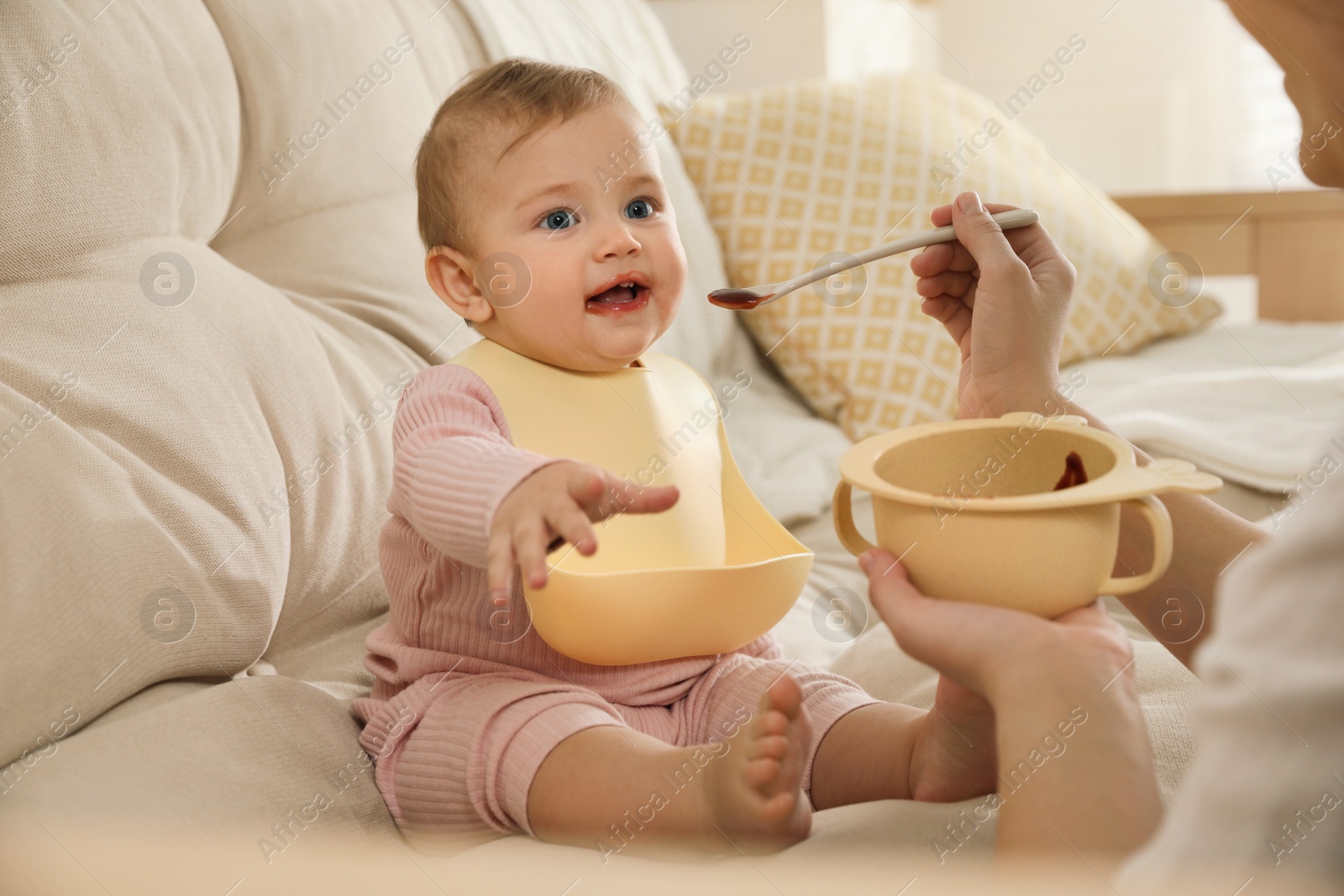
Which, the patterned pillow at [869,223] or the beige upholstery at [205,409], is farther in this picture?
the patterned pillow at [869,223]

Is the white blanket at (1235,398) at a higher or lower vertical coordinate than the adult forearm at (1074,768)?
lower

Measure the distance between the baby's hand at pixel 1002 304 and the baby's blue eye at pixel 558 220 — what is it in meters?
0.24

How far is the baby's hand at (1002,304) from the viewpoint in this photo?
0.74 metres

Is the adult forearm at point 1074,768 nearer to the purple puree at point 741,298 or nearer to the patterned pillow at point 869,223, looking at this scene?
the purple puree at point 741,298

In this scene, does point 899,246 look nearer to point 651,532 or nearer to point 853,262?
point 853,262

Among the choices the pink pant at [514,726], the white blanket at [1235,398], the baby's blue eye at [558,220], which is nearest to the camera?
the pink pant at [514,726]

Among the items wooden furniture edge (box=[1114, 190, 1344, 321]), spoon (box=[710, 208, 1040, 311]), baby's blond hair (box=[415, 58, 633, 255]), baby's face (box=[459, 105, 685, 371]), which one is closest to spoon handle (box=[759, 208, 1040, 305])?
spoon (box=[710, 208, 1040, 311])

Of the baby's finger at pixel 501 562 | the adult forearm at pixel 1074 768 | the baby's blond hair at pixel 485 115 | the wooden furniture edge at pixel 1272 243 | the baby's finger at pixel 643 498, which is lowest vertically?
the wooden furniture edge at pixel 1272 243

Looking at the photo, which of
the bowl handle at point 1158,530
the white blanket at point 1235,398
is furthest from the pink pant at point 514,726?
the white blanket at point 1235,398

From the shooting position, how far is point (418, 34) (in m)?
1.33

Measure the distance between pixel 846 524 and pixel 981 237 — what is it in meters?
0.24

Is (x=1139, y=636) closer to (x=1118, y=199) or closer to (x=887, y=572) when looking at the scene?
(x=887, y=572)

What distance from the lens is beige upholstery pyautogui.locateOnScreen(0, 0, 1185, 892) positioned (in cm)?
64

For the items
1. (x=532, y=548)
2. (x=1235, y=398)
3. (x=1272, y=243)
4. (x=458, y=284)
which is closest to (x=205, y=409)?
(x=458, y=284)
